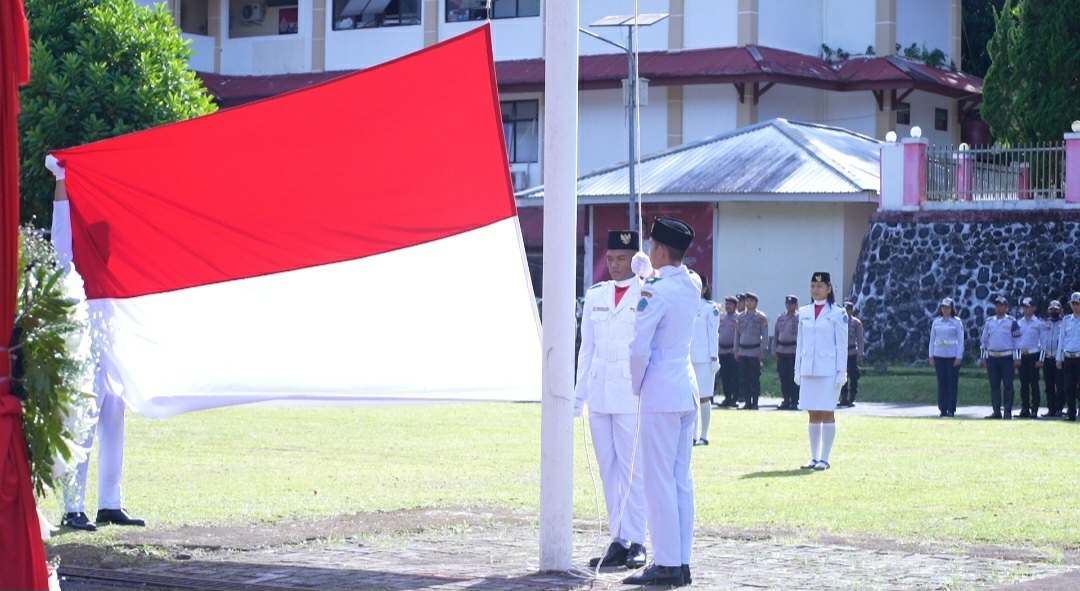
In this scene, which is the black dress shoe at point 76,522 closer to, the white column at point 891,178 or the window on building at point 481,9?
the white column at point 891,178

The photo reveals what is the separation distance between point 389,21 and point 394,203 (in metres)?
40.1

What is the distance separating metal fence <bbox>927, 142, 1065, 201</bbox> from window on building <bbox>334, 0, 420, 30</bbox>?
18492 millimetres

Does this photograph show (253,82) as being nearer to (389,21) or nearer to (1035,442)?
(389,21)

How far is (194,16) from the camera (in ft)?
175

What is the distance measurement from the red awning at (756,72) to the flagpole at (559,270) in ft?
111

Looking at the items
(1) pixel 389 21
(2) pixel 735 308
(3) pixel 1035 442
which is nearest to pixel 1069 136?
(2) pixel 735 308

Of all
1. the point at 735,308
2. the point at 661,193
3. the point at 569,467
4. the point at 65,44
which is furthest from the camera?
the point at 661,193

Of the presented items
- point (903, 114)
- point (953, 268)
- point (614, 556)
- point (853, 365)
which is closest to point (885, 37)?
point (903, 114)

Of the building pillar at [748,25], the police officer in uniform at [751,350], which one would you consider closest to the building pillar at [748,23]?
the building pillar at [748,25]

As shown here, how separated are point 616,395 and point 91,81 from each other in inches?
670

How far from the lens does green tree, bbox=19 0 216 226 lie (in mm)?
25203

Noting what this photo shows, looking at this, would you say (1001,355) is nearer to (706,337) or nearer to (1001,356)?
(1001,356)

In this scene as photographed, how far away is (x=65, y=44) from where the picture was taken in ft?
83.9

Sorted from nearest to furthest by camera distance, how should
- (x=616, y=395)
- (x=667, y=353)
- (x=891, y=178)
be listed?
(x=667, y=353) → (x=616, y=395) → (x=891, y=178)
